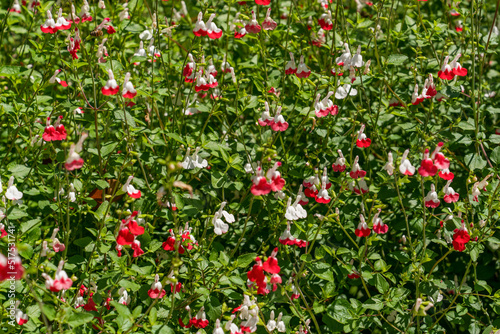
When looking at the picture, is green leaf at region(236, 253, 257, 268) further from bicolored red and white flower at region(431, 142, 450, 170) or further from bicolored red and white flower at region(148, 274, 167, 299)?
bicolored red and white flower at region(431, 142, 450, 170)

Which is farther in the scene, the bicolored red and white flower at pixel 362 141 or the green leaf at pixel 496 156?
the green leaf at pixel 496 156

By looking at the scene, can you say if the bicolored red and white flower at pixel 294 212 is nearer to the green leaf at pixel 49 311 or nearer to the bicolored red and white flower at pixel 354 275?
the bicolored red and white flower at pixel 354 275

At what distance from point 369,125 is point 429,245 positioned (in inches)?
30.4

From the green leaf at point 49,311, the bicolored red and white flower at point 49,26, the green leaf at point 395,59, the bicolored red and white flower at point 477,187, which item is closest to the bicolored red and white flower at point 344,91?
the green leaf at point 395,59

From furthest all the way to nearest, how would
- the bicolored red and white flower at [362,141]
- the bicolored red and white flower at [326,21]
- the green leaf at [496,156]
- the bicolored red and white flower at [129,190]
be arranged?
the bicolored red and white flower at [326,21]
the green leaf at [496,156]
the bicolored red and white flower at [362,141]
the bicolored red and white flower at [129,190]

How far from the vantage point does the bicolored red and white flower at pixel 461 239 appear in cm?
242

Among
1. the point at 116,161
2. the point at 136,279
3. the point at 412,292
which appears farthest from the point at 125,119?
the point at 412,292

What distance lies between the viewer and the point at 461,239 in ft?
7.97

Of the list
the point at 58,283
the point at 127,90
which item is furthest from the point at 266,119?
the point at 58,283

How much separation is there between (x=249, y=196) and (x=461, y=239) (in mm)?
1053

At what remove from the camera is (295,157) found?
291 centimetres

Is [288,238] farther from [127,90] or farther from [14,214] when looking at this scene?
[14,214]

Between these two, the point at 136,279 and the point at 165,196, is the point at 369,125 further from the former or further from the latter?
the point at 136,279

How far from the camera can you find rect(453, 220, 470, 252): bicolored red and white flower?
2.42 metres
